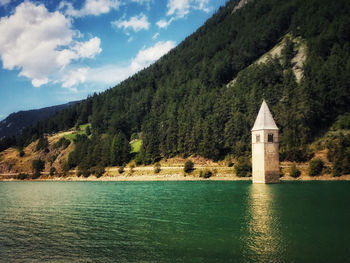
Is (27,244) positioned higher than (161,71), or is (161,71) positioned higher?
(161,71)

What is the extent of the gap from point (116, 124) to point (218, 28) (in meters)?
86.6

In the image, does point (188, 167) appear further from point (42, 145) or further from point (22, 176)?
point (42, 145)

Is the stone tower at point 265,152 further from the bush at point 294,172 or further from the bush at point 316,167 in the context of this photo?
the bush at point 316,167

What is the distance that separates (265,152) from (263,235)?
43240mm

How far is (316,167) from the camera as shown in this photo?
63438mm

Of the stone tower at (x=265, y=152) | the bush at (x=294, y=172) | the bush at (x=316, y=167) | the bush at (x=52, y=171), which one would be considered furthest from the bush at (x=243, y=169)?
the bush at (x=52, y=171)

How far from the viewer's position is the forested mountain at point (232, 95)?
81.8 metres

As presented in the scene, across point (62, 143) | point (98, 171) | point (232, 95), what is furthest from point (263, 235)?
point (62, 143)

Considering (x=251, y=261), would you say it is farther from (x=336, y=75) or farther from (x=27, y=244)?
(x=336, y=75)

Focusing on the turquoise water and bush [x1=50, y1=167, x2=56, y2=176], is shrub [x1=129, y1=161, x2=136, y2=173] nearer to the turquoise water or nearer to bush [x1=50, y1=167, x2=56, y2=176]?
bush [x1=50, y1=167, x2=56, y2=176]

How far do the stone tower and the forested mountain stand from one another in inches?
386

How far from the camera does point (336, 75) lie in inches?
3278

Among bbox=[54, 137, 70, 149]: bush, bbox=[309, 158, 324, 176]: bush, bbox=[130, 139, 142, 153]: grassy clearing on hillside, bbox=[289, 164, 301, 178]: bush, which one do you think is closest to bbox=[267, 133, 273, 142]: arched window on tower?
bbox=[289, 164, 301, 178]: bush

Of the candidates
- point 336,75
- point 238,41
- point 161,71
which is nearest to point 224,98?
point 336,75
